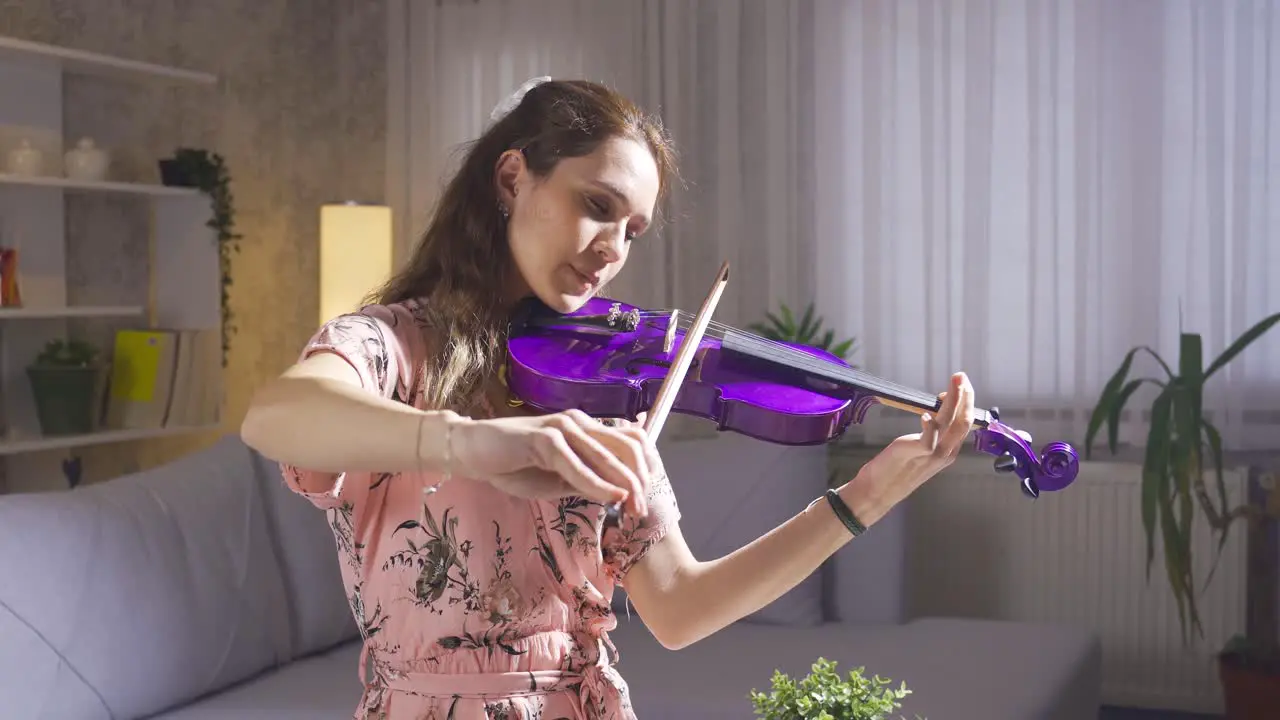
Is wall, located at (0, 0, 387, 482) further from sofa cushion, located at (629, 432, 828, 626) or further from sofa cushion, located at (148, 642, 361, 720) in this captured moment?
sofa cushion, located at (629, 432, 828, 626)

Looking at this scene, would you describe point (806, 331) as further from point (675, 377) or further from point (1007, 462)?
point (675, 377)

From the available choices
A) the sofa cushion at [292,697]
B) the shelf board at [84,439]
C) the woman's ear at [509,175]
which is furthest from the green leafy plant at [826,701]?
the shelf board at [84,439]

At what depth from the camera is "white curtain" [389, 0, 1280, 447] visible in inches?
131

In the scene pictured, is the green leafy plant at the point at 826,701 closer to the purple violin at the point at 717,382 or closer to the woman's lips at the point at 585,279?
the purple violin at the point at 717,382

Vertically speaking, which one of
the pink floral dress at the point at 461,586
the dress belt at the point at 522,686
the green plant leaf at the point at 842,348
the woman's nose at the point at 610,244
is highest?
the woman's nose at the point at 610,244

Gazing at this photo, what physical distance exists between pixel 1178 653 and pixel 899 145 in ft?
5.30

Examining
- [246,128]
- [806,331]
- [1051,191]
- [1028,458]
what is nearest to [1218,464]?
[1051,191]

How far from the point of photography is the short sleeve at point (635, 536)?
1.16 metres

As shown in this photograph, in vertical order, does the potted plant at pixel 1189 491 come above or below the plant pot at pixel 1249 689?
above

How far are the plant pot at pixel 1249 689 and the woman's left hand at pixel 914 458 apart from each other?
234cm

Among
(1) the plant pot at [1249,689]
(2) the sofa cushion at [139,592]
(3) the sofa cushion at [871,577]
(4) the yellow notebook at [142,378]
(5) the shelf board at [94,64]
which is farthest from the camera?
(4) the yellow notebook at [142,378]

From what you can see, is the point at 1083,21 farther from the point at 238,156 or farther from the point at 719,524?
the point at 238,156

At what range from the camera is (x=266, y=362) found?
438 centimetres

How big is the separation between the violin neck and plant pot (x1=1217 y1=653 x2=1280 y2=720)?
2.32 m
